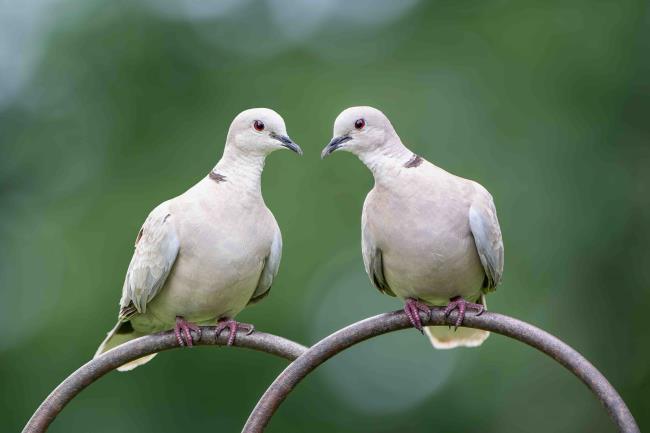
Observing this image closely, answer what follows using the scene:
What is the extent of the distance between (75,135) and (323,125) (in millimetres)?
2868

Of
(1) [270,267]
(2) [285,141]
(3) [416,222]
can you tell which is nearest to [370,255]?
(3) [416,222]

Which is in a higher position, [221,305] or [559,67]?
[559,67]

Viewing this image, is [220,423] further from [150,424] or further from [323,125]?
[323,125]

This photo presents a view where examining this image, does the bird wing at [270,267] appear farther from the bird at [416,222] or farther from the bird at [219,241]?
the bird at [416,222]

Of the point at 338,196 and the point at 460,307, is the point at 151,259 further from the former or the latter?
the point at 338,196

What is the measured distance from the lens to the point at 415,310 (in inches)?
140

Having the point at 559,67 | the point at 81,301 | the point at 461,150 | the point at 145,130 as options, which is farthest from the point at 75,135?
the point at 559,67

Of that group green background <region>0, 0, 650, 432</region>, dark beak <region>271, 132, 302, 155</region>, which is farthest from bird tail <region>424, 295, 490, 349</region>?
green background <region>0, 0, 650, 432</region>

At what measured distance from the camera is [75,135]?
38.5 ft

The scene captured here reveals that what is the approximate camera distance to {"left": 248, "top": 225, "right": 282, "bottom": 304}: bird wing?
3.98 meters

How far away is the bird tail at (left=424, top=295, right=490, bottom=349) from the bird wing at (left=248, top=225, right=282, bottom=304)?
63 cm

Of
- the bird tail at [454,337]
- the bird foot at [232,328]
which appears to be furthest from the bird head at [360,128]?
the bird tail at [454,337]

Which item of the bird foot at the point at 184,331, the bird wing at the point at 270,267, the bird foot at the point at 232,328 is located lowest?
the bird foot at the point at 184,331

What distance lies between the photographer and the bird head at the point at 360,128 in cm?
372
